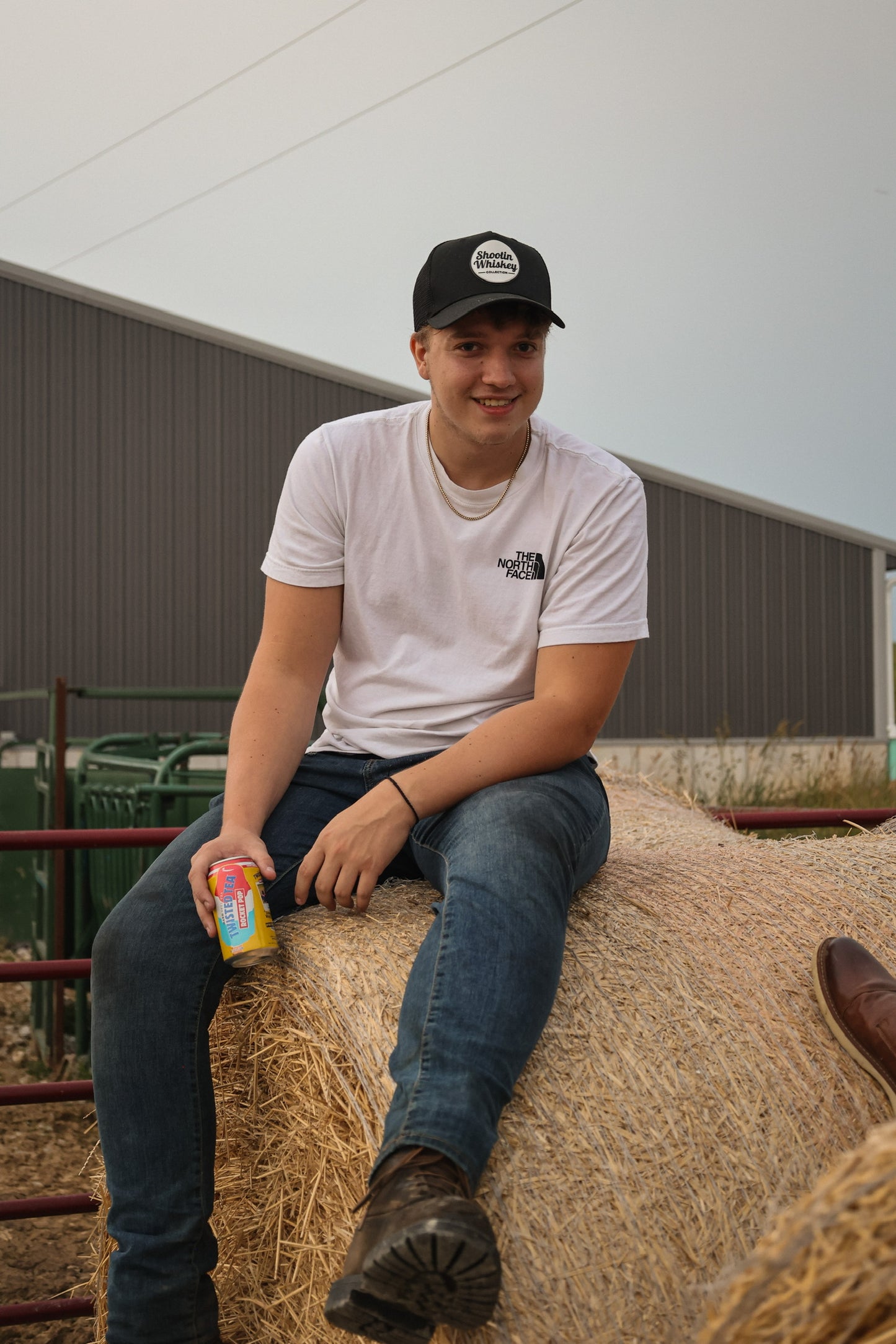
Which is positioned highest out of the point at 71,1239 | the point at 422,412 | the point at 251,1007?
the point at 422,412

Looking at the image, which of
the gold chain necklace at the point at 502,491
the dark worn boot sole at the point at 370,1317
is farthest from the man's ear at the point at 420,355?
the dark worn boot sole at the point at 370,1317

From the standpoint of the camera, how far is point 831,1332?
3.34 feet

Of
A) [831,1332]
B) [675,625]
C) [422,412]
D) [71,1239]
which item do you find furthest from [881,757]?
[831,1332]

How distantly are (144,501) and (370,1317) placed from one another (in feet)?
38.8

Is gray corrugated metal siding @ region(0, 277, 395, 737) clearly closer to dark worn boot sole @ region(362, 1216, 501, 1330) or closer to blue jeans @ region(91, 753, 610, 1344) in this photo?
blue jeans @ region(91, 753, 610, 1344)

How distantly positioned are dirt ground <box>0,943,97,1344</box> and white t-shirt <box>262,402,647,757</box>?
130 centimetres

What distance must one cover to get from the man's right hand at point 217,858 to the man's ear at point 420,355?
0.90 metres

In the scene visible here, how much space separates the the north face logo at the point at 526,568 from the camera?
225cm

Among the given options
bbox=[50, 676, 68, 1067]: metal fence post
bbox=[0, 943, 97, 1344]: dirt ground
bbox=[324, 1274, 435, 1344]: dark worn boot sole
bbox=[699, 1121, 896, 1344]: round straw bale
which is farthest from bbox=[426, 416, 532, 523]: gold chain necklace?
bbox=[50, 676, 68, 1067]: metal fence post

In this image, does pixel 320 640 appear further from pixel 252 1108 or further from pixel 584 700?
pixel 252 1108

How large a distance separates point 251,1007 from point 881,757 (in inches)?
509

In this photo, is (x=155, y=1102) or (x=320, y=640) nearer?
(x=155, y=1102)

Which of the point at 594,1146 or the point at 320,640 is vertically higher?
the point at 320,640

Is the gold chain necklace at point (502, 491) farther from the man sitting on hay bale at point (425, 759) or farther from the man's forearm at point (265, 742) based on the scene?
the man's forearm at point (265, 742)
